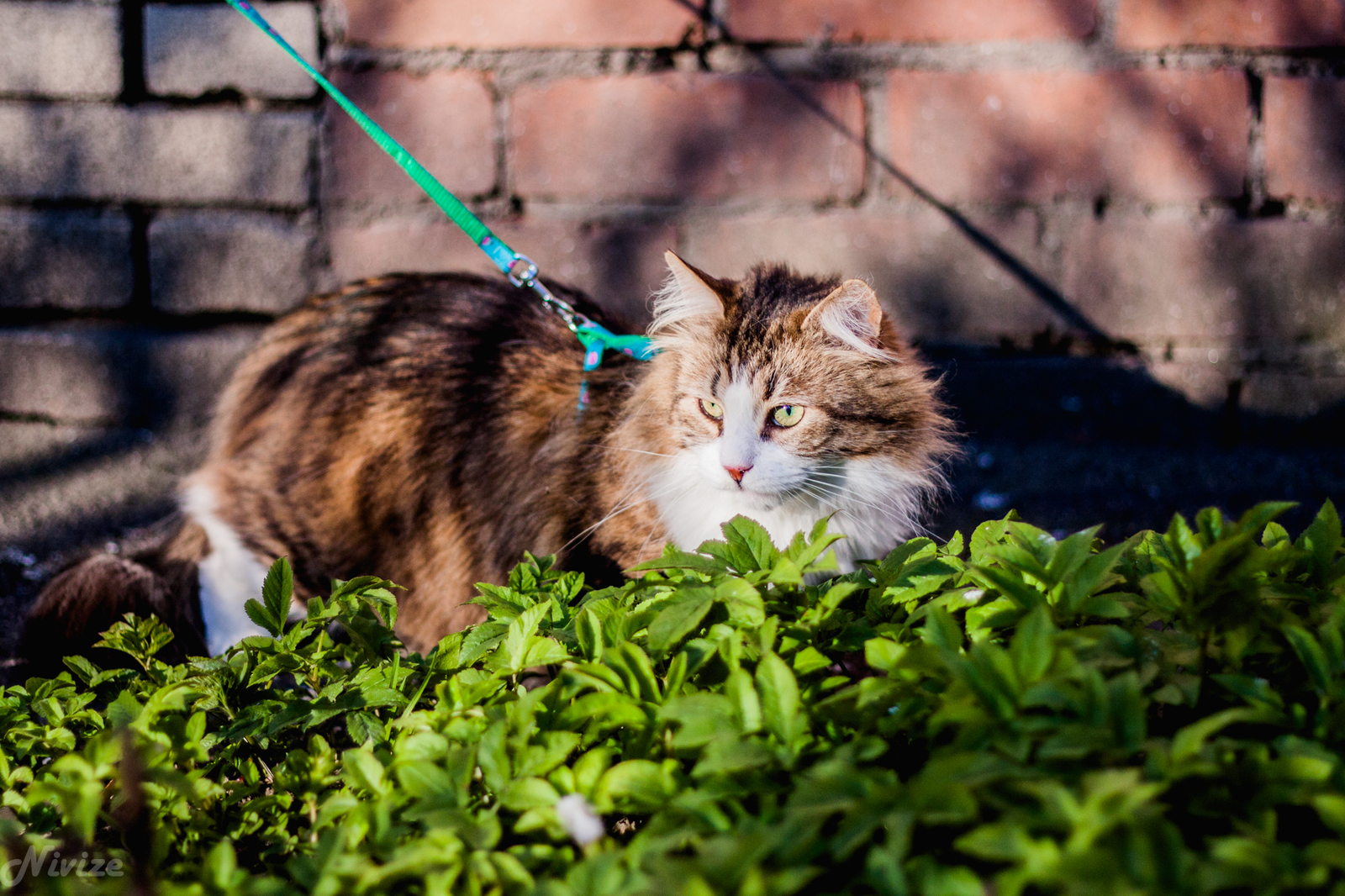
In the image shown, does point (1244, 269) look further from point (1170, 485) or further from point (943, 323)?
point (943, 323)

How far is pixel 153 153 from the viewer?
2176mm

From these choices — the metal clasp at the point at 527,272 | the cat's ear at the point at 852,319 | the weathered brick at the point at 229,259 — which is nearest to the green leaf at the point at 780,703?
the cat's ear at the point at 852,319

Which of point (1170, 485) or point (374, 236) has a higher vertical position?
point (374, 236)

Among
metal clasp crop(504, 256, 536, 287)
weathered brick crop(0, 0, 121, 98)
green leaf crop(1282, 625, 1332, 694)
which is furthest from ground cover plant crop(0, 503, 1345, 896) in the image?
weathered brick crop(0, 0, 121, 98)

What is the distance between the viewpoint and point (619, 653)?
2.36ft

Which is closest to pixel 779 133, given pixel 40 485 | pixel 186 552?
pixel 186 552

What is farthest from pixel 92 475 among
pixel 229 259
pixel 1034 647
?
pixel 1034 647

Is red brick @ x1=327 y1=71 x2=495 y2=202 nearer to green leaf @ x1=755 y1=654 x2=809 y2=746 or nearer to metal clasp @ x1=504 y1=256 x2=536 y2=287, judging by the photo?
metal clasp @ x1=504 y1=256 x2=536 y2=287

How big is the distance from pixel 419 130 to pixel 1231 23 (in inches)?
74.0

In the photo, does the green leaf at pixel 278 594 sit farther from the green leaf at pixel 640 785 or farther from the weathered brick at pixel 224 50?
the weathered brick at pixel 224 50

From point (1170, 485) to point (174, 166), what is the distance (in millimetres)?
2568

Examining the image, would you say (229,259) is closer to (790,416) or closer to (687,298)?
(687,298)

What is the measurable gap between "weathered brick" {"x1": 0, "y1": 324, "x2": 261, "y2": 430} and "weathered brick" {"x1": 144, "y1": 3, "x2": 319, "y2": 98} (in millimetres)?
581

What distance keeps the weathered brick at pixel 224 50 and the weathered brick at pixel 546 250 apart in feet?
1.24
